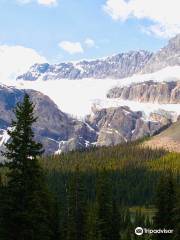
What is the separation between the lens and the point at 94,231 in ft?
206

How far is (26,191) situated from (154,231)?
98.8 ft

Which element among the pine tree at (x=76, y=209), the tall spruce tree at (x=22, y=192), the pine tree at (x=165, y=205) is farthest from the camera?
the pine tree at (x=76, y=209)

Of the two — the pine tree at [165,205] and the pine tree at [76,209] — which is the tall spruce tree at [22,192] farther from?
the pine tree at [76,209]

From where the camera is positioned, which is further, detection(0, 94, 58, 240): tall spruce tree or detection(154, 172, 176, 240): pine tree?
detection(154, 172, 176, 240): pine tree

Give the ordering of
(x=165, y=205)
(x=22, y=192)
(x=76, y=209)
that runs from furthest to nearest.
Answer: (x=76, y=209) < (x=165, y=205) < (x=22, y=192)

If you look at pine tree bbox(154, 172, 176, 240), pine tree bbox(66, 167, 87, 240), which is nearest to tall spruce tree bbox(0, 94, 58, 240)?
pine tree bbox(154, 172, 176, 240)

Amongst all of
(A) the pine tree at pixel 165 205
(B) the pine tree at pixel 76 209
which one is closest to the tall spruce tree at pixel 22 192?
(A) the pine tree at pixel 165 205

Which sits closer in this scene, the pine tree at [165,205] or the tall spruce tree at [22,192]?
the tall spruce tree at [22,192]

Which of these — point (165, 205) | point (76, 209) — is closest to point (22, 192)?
point (165, 205)

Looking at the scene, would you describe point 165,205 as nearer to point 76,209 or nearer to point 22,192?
point 76,209

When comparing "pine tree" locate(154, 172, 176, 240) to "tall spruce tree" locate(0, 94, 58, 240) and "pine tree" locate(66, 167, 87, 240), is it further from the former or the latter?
"tall spruce tree" locate(0, 94, 58, 240)

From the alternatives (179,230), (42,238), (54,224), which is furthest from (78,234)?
(42,238)

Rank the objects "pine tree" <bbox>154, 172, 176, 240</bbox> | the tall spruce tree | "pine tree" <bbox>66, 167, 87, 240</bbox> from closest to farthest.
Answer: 1. the tall spruce tree
2. "pine tree" <bbox>154, 172, 176, 240</bbox>
3. "pine tree" <bbox>66, 167, 87, 240</bbox>

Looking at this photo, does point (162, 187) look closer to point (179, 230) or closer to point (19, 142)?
point (179, 230)
